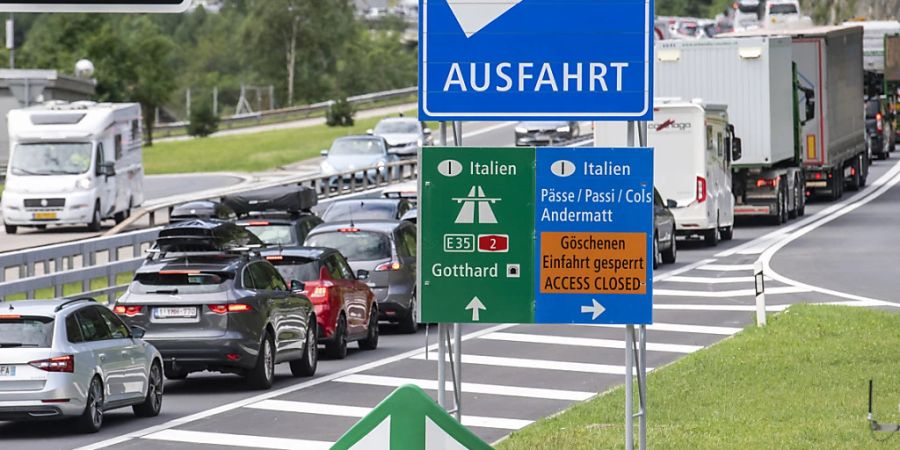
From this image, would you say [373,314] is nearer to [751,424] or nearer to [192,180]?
[751,424]

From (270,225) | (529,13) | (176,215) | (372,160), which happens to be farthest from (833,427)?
(372,160)

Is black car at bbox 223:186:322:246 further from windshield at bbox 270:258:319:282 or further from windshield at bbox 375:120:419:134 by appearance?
windshield at bbox 375:120:419:134

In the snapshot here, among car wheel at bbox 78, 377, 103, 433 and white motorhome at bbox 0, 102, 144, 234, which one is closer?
car wheel at bbox 78, 377, 103, 433

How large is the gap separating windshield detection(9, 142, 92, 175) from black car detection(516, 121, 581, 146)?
27.9 m

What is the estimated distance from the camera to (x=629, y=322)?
34.1ft

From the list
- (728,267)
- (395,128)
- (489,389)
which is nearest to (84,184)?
(728,267)

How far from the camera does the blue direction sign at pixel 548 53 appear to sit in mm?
10430

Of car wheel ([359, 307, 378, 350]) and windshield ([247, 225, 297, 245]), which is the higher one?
windshield ([247, 225, 297, 245])

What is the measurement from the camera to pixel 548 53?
1045 centimetres

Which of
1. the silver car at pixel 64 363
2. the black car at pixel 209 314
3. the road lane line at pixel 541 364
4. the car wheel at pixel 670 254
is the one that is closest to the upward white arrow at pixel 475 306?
the silver car at pixel 64 363

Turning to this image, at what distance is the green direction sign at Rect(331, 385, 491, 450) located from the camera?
5977 mm

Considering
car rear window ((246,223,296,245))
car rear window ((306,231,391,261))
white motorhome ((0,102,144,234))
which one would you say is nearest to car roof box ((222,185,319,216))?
car rear window ((246,223,296,245))

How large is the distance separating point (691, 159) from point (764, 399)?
2156 cm

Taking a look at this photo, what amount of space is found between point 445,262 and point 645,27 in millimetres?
1769
